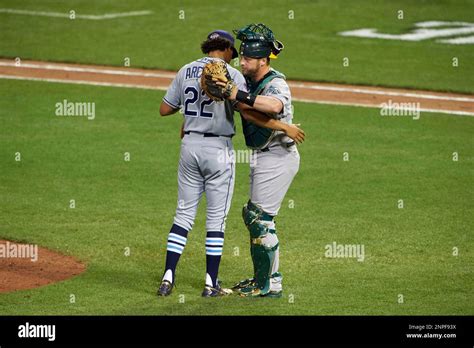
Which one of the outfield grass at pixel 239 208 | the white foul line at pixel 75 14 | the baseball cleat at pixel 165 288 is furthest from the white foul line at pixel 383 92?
the baseball cleat at pixel 165 288

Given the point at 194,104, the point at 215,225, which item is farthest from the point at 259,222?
the point at 194,104

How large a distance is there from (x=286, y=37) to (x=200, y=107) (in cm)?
1680

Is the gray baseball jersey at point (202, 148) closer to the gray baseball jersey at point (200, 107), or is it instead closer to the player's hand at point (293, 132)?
the gray baseball jersey at point (200, 107)

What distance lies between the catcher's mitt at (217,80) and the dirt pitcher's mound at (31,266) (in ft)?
8.56

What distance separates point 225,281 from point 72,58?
14.0 m

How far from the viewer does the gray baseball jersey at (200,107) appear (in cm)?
934

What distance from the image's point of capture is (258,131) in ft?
30.6

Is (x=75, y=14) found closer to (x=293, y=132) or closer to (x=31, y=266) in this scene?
(x=31, y=266)

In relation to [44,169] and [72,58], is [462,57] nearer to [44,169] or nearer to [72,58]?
[72,58]

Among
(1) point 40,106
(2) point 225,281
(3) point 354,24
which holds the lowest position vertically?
(2) point 225,281

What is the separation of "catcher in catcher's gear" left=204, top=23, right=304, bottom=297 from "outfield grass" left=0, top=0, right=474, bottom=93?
39.5ft

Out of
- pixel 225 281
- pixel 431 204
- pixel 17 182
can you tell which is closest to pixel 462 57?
pixel 431 204

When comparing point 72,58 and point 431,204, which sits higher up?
point 72,58

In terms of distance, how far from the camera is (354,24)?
2741cm
